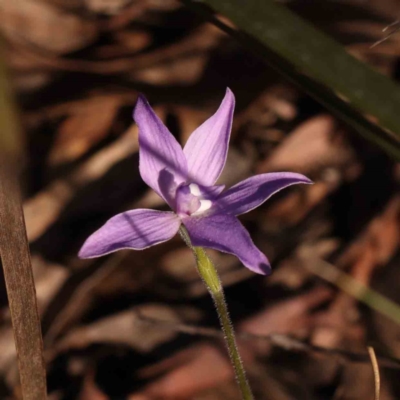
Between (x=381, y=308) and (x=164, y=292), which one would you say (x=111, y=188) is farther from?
(x=381, y=308)

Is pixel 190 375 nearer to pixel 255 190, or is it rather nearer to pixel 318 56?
pixel 255 190

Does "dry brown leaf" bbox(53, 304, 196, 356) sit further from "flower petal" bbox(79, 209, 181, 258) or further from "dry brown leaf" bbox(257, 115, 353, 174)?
"flower petal" bbox(79, 209, 181, 258)

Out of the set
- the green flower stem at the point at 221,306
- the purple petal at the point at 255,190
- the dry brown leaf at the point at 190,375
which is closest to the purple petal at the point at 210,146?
the purple petal at the point at 255,190

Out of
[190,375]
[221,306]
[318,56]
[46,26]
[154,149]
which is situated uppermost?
[318,56]

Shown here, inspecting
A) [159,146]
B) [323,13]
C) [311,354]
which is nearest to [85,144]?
[323,13]

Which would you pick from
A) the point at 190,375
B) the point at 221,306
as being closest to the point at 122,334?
the point at 190,375

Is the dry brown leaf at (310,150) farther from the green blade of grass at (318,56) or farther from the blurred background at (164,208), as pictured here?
the green blade of grass at (318,56)
